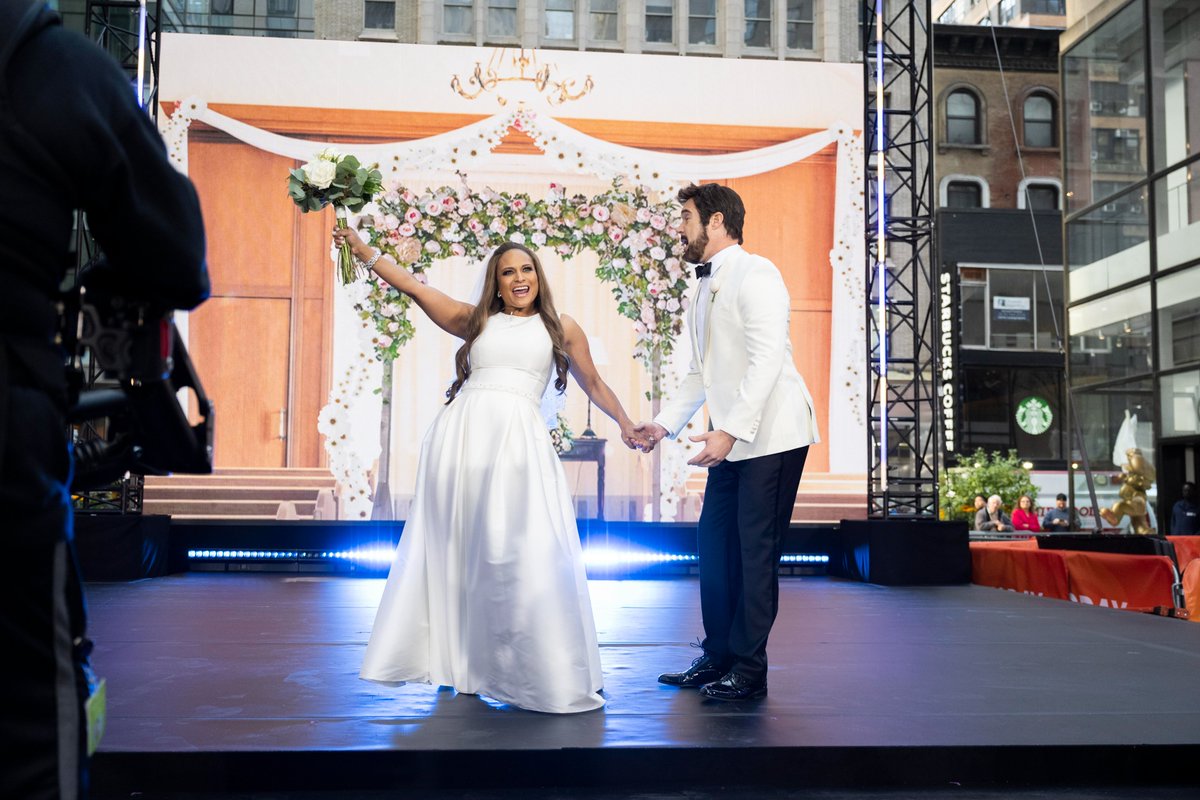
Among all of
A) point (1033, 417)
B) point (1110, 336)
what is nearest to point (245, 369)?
point (1110, 336)

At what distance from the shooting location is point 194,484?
11.1 meters

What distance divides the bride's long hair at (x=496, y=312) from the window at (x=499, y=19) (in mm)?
11163

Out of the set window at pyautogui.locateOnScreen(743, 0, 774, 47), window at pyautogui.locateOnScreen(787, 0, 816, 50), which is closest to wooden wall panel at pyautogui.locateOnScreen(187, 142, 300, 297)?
window at pyautogui.locateOnScreen(743, 0, 774, 47)

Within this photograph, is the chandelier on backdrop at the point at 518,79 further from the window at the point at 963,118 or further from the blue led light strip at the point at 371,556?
the window at the point at 963,118

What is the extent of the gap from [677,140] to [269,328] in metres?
4.63

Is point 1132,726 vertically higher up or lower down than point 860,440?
lower down

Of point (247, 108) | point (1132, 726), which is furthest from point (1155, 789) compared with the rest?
→ point (247, 108)

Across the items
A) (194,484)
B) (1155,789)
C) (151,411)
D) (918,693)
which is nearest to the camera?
(151,411)

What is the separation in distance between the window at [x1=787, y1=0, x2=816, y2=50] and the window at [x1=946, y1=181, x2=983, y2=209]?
51.0ft

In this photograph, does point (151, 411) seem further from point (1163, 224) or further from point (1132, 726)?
point (1163, 224)

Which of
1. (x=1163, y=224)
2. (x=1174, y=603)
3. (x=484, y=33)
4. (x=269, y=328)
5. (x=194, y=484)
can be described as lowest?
(x=1174, y=603)

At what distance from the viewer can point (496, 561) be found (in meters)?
3.76

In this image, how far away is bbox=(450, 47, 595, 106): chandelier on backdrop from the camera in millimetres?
Result: 11641

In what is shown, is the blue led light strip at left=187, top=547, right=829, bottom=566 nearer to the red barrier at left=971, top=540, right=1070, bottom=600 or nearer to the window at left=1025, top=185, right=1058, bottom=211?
the red barrier at left=971, top=540, right=1070, bottom=600
